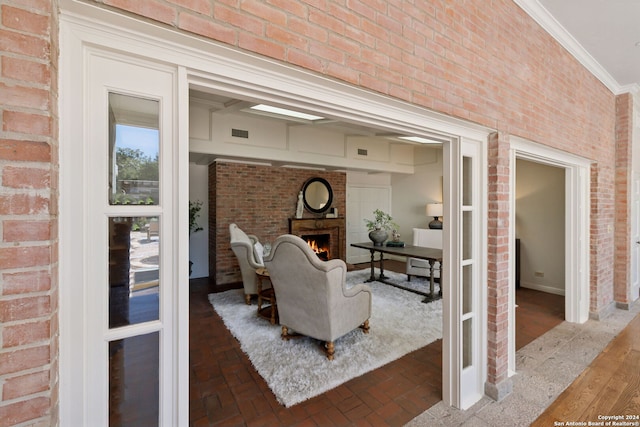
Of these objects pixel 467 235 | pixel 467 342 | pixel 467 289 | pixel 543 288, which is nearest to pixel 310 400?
pixel 467 342

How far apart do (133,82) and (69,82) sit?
0.56ft

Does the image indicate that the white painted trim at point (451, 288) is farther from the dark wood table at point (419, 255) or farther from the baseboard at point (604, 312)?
the baseboard at point (604, 312)

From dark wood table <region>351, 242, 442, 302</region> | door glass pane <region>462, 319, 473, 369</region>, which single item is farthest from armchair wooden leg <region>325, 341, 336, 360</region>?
dark wood table <region>351, 242, 442, 302</region>

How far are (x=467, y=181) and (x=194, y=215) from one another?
4.57 metres

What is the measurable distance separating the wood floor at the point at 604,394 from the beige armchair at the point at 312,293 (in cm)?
153

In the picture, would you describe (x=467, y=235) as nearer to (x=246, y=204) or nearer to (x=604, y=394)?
(x=604, y=394)

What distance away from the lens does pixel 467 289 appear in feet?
7.01

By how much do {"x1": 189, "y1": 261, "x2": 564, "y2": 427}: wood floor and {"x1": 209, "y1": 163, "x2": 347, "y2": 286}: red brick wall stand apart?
2189 millimetres

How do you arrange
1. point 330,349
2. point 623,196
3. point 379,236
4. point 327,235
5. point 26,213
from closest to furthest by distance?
1. point 26,213
2. point 330,349
3. point 623,196
4. point 379,236
5. point 327,235

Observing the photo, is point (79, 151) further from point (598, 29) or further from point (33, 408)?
point (598, 29)

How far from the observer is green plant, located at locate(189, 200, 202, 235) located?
16.5 ft

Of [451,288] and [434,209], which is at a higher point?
[434,209]

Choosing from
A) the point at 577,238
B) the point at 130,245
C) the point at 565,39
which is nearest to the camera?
the point at 130,245

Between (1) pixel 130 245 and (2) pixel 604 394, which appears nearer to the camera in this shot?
(1) pixel 130 245
